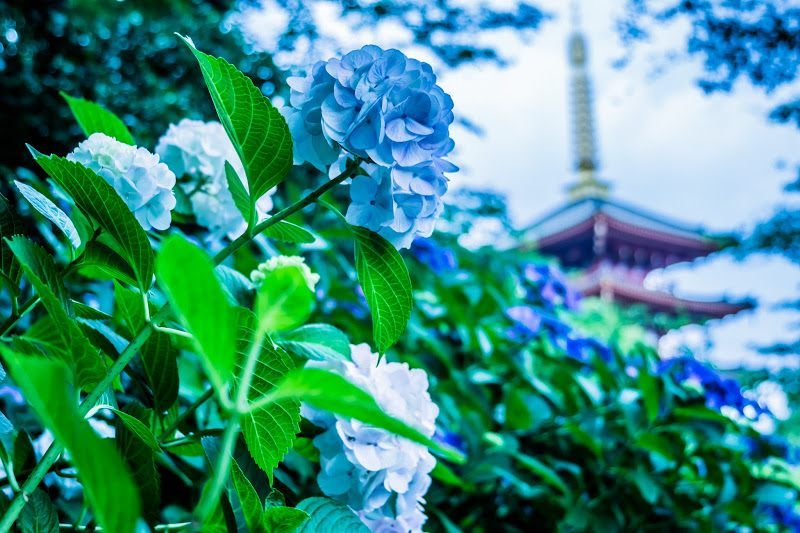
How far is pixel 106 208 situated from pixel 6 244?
99 mm

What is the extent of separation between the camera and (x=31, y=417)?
991 millimetres

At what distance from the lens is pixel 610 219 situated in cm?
1291

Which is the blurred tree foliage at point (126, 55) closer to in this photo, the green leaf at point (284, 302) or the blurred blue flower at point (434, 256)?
the blurred blue flower at point (434, 256)

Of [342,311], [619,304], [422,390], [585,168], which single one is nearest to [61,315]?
[422,390]

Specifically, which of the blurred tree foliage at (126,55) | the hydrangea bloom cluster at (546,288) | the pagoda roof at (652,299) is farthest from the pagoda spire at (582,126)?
the hydrangea bloom cluster at (546,288)

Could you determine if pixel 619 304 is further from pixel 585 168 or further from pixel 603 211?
pixel 585 168

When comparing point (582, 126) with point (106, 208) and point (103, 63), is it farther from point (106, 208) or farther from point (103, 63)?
point (106, 208)

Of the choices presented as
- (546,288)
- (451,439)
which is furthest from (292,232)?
(546,288)

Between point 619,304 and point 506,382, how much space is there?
466 inches

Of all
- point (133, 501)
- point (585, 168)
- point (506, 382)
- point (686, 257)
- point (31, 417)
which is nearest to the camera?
point (133, 501)

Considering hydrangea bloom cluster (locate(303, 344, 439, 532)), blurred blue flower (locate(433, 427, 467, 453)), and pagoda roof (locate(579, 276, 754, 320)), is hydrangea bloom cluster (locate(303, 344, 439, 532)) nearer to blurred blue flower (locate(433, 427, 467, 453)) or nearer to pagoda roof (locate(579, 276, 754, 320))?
blurred blue flower (locate(433, 427, 467, 453))

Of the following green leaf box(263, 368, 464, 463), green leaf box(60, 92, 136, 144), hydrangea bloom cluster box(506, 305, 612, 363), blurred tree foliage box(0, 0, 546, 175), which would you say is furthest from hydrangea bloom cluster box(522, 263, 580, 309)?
blurred tree foliage box(0, 0, 546, 175)

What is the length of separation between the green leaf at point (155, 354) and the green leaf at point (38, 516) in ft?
0.42

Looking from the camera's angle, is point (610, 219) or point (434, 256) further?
point (610, 219)
